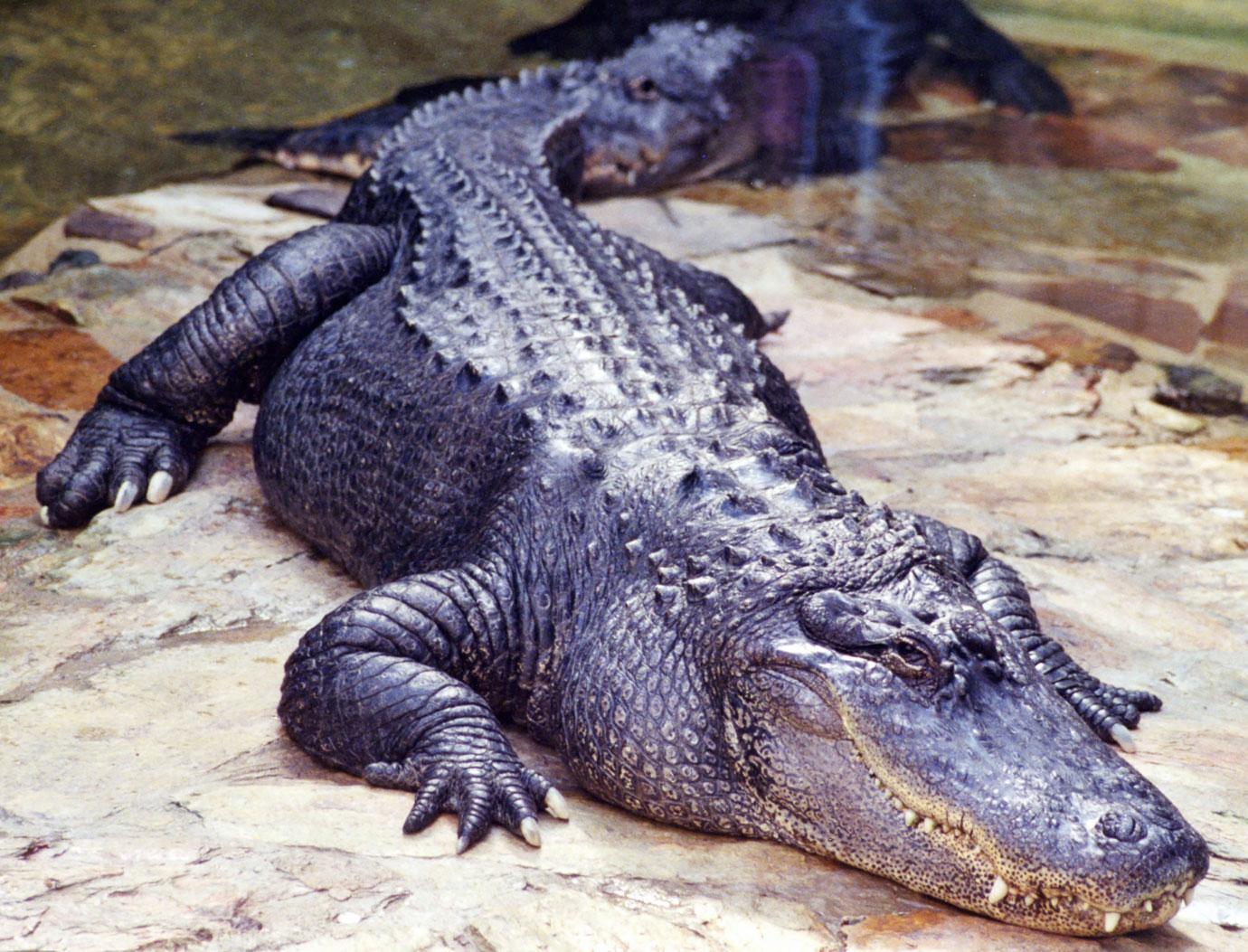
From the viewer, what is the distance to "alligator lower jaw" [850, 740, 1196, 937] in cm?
259

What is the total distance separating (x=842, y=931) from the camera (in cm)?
270

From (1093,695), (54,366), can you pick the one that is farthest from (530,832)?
(54,366)

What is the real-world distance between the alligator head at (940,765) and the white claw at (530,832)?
1.53 ft

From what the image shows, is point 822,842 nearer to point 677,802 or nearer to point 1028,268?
point 677,802

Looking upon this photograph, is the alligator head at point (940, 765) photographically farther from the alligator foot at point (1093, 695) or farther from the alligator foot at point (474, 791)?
the alligator foot at point (1093, 695)

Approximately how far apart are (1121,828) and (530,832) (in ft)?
4.03

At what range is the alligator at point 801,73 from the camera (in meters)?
8.94

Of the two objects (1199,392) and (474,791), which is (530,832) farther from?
(1199,392)

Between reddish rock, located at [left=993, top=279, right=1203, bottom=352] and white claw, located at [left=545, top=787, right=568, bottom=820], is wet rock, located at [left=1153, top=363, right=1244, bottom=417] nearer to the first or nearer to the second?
reddish rock, located at [left=993, top=279, right=1203, bottom=352]

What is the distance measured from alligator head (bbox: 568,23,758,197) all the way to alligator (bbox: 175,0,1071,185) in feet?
0.34

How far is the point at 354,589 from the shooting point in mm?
4453

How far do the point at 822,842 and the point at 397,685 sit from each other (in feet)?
3.67

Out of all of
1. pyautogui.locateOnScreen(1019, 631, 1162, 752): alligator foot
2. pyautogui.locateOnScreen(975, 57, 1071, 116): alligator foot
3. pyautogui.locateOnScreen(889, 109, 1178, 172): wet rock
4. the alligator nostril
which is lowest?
pyautogui.locateOnScreen(1019, 631, 1162, 752): alligator foot

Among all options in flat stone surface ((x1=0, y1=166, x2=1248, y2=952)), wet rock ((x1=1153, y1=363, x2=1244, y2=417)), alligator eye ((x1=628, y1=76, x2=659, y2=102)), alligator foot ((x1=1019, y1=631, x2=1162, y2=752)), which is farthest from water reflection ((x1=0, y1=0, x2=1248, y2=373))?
alligator foot ((x1=1019, y1=631, x2=1162, y2=752))
